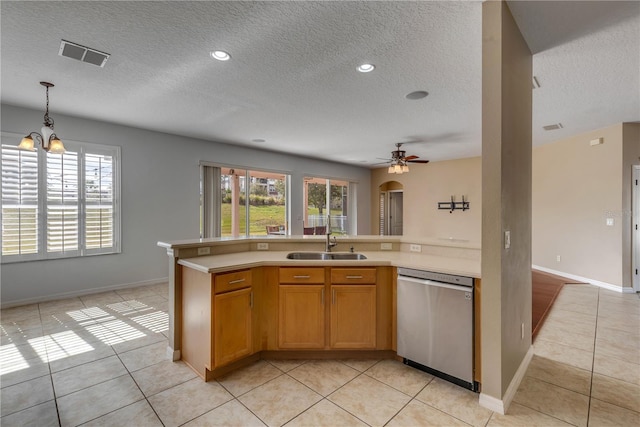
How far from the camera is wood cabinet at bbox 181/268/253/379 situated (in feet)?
7.47

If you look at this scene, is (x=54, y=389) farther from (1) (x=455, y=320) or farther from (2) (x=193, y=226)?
(2) (x=193, y=226)

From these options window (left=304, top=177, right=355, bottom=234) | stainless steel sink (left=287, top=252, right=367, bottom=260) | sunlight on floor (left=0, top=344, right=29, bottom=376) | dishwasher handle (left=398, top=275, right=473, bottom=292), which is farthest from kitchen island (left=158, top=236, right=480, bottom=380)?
window (left=304, top=177, right=355, bottom=234)

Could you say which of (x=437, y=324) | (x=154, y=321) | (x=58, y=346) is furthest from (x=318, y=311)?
(x=58, y=346)

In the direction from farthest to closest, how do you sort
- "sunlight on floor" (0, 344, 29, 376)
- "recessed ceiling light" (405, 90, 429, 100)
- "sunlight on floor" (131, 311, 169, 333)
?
"recessed ceiling light" (405, 90, 429, 100) < "sunlight on floor" (131, 311, 169, 333) < "sunlight on floor" (0, 344, 29, 376)

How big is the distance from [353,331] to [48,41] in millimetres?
3556

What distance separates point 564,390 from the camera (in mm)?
2178

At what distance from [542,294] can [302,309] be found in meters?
4.20

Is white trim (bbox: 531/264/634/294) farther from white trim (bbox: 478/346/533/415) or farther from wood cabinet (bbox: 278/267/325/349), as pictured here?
wood cabinet (bbox: 278/267/325/349)

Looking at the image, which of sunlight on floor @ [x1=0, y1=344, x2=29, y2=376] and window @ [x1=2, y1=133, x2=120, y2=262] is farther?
window @ [x1=2, y1=133, x2=120, y2=262]

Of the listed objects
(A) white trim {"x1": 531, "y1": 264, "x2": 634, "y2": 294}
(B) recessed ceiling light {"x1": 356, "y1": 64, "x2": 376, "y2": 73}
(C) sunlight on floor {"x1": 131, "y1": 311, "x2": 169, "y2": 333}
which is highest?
(B) recessed ceiling light {"x1": 356, "y1": 64, "x2": 376, "y2": 73}

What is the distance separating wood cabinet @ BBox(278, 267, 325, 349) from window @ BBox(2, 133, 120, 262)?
12.1ft

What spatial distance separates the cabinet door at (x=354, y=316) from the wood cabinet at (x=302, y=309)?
0.12 metres

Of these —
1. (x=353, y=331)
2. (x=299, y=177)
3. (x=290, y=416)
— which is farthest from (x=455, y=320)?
(x=299, y=177)

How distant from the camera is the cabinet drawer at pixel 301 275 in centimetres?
261
